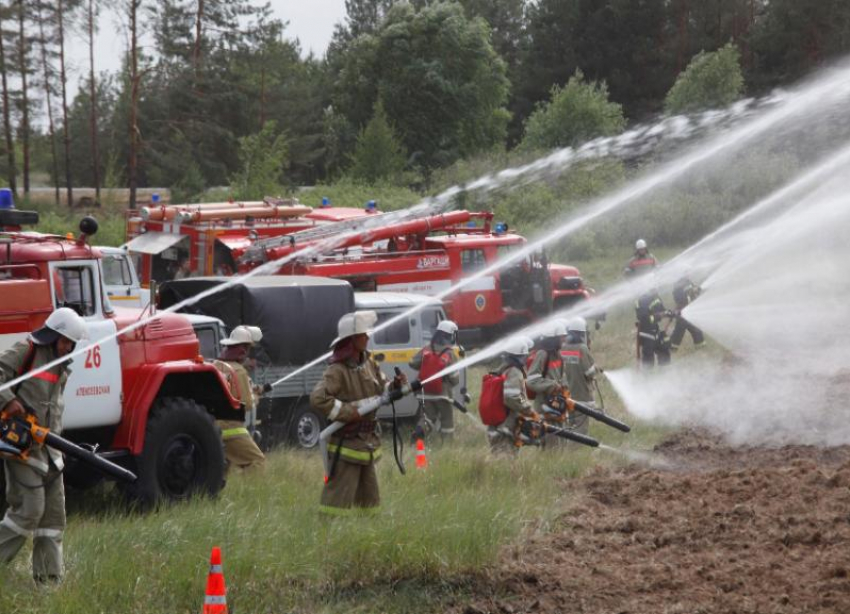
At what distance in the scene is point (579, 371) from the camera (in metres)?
13.7

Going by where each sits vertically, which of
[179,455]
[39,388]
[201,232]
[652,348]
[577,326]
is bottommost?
[652,348]

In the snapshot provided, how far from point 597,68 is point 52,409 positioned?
51.7 metres

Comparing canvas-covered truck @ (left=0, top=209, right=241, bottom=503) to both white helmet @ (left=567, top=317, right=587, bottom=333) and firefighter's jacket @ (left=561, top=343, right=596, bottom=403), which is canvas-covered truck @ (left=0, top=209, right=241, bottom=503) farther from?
white helmet @ (left=567, top=317, right=587, bottom=333)

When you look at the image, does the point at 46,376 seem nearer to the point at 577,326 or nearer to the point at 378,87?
the point at 577,326

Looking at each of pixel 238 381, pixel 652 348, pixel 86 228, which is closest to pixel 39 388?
pixel 86 228

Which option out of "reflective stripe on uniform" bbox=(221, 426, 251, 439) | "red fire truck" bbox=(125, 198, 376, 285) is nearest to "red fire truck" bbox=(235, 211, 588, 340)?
"red fire truck" bbox=(125, 198, 376, 285)

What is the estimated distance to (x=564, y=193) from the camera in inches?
1379

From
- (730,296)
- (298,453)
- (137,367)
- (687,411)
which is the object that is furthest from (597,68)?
(137,367)

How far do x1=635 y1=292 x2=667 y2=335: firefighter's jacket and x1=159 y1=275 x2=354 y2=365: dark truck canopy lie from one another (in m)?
5.63

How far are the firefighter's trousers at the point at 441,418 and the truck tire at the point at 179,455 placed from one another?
468 centimetres

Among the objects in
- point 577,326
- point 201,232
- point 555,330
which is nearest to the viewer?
point 555,330

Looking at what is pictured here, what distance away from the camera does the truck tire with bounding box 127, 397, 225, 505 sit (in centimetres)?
988

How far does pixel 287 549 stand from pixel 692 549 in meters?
3.21

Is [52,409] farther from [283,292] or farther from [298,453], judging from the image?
[283,292]
